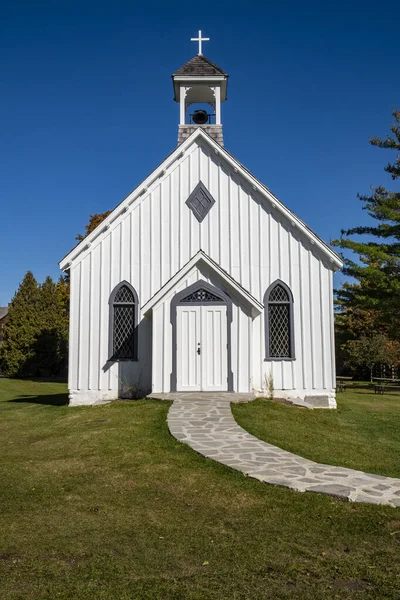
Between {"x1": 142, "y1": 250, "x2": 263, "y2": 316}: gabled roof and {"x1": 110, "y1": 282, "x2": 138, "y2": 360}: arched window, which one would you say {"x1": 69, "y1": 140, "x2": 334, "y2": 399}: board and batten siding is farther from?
{"x1": 142, "y1": 250, "x2": 263, "y2": 316}: gabled roof

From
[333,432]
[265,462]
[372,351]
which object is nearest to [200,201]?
[333,432]

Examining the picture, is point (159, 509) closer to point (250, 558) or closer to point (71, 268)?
point (250, 558)

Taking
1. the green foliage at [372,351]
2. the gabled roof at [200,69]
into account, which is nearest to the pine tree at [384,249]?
the green foliage at [372,351]

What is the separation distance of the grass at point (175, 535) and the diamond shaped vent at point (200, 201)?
30.6ft

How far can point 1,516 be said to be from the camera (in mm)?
5344

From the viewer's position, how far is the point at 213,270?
14430mm

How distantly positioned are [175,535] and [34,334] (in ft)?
102

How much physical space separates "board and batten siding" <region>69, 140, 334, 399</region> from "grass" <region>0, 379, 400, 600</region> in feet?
23.3

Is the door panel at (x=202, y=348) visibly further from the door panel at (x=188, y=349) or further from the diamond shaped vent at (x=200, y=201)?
the diamond shaped vent at (x=200, y=201)

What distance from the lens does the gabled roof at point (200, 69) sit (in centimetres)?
1773

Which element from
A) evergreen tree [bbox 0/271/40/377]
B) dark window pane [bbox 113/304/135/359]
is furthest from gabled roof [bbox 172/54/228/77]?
evergreen tree [bbox 0/271/40/377]

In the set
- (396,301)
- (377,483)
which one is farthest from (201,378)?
(396,301)

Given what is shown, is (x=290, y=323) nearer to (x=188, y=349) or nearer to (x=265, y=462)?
(x=188, y=349)

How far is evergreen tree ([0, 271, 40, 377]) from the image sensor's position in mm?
33062
